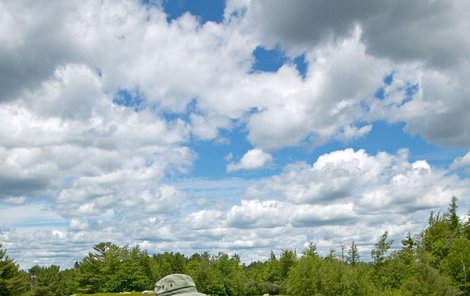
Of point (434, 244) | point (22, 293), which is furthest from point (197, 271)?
point (434, 244)

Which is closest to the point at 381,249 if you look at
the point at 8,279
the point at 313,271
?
the point at 313,271

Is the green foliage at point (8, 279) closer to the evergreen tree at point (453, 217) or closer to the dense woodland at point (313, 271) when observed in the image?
the dense woodland at point (313, 271)

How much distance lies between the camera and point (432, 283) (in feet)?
153

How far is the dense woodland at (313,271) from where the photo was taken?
5538cm

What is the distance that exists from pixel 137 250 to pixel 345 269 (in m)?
40.6

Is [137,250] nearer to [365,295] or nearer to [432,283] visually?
[365,295]

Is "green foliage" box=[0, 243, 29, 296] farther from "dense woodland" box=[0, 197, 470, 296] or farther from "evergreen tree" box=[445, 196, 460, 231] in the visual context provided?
"evergreen tree" box=[445, 196, 460, 231]

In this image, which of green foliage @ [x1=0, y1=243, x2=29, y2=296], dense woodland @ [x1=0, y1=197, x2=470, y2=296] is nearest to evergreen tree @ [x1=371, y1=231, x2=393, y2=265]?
dense woodland @ [x1=0, y1=197, x2=470, y2=296]

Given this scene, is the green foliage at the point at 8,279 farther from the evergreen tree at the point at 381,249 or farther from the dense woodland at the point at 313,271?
the evergreen tree at the point at 381,249

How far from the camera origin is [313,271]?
199 feet

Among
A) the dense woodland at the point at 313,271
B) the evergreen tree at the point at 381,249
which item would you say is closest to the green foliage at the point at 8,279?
the dense woodland at the point at 313,271

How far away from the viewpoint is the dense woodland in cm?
5538

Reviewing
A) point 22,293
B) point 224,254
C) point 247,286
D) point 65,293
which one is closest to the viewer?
point 22,293

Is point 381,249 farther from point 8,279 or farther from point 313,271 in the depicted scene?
point 8,279
